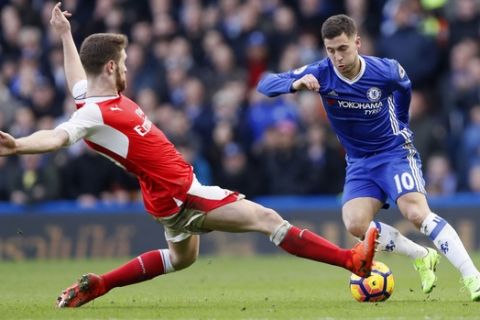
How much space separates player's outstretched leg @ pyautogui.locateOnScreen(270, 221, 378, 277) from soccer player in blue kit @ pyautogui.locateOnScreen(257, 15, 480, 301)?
1044 mm

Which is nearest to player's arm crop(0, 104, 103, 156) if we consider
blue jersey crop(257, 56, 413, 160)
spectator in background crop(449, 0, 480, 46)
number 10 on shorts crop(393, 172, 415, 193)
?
blue jersey crop(257, 56, 413, 160)

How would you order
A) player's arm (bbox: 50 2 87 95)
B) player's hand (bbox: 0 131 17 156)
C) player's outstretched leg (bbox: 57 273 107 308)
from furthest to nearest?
player's arm (bbox: 50 2 87 95), player's outstretched leg (bbox: 57 273 107 308), player's hand (bbox: 0 131 17 156)

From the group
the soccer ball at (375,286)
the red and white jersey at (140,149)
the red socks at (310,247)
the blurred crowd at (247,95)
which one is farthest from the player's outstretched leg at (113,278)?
the blurred crowd at (247,95)

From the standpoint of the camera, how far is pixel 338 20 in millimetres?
10500

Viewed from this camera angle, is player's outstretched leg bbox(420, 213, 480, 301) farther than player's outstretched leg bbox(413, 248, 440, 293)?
No

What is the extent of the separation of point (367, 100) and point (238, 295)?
2.26 metres

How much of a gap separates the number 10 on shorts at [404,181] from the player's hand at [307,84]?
46.9 inches

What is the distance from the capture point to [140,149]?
942 cm

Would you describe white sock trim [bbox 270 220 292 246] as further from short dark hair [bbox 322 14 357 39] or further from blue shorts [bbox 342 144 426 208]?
short dark hair [bbox 322 14 357 39]

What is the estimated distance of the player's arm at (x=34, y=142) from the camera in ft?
27.6

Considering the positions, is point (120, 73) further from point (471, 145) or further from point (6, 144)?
point (471, 145)

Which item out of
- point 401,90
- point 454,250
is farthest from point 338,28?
point 454,250

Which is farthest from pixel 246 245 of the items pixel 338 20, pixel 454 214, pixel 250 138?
pixel 338 20

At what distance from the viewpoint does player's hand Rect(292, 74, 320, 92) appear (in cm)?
965
